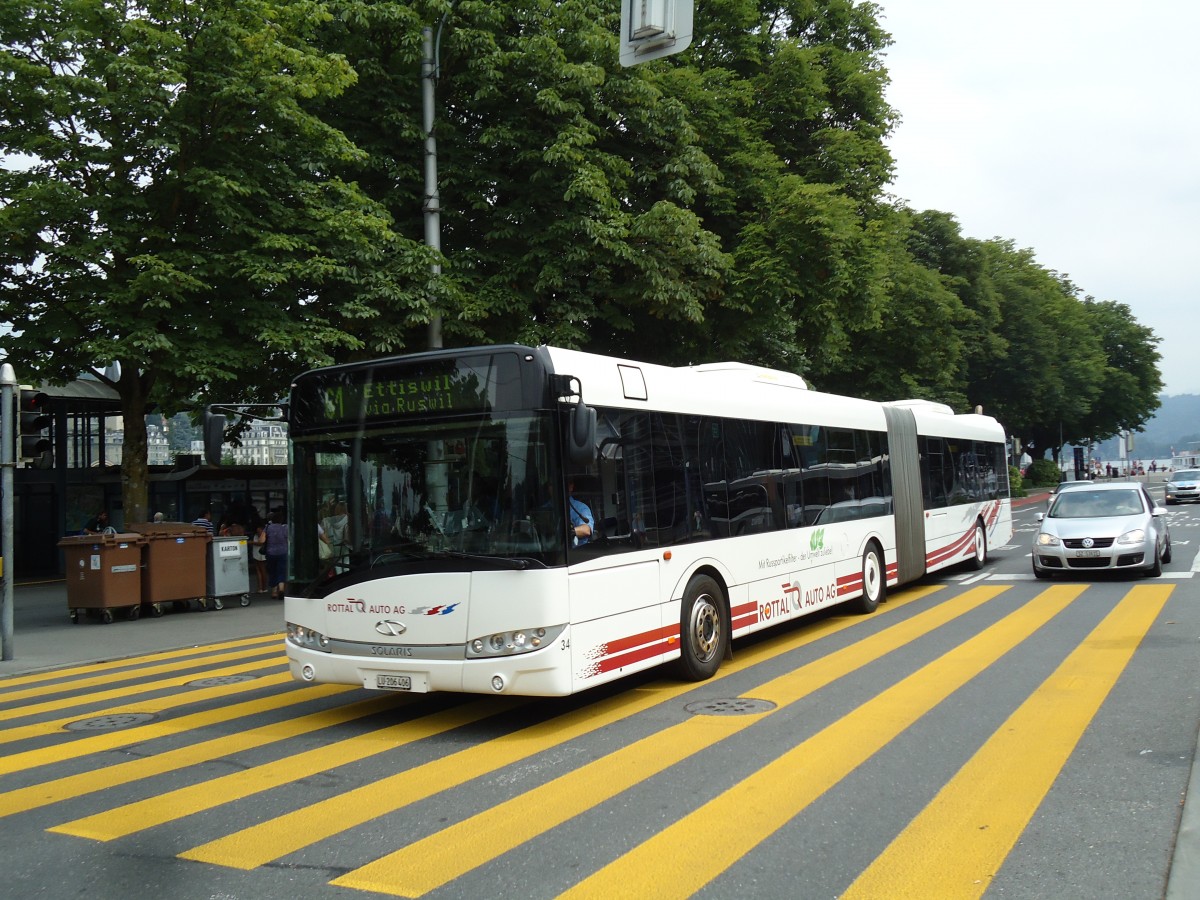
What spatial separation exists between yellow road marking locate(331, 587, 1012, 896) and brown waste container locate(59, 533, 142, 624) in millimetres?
11461

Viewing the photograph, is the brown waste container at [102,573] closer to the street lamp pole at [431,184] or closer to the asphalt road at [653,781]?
the asphalt road at [653,781]

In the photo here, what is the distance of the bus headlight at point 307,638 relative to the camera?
8.18 metres

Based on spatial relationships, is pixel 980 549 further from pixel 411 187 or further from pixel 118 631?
pixel 118 631

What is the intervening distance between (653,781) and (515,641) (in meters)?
1.65

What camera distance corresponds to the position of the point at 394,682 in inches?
307

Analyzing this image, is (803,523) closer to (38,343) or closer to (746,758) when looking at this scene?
(746,758)

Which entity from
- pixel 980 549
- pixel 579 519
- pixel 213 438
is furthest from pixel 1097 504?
pixel 213 438

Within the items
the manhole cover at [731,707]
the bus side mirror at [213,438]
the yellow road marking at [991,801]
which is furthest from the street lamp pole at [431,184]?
the yellow road marking at [991,801]

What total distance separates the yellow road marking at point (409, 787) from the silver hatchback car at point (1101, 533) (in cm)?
889

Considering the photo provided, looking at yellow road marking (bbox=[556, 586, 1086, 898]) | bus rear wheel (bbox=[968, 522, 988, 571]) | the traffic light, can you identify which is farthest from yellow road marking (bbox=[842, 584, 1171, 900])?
the traffic light

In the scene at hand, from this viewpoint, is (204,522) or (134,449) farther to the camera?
(204,522)

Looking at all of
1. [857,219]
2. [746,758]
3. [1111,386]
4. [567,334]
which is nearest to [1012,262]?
[1111,386]

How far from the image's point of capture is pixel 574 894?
4523 mm

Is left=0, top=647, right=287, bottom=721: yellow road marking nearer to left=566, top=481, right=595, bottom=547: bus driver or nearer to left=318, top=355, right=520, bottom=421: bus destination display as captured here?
left=318, top=355, right=520, bottom=421: bus destination display
